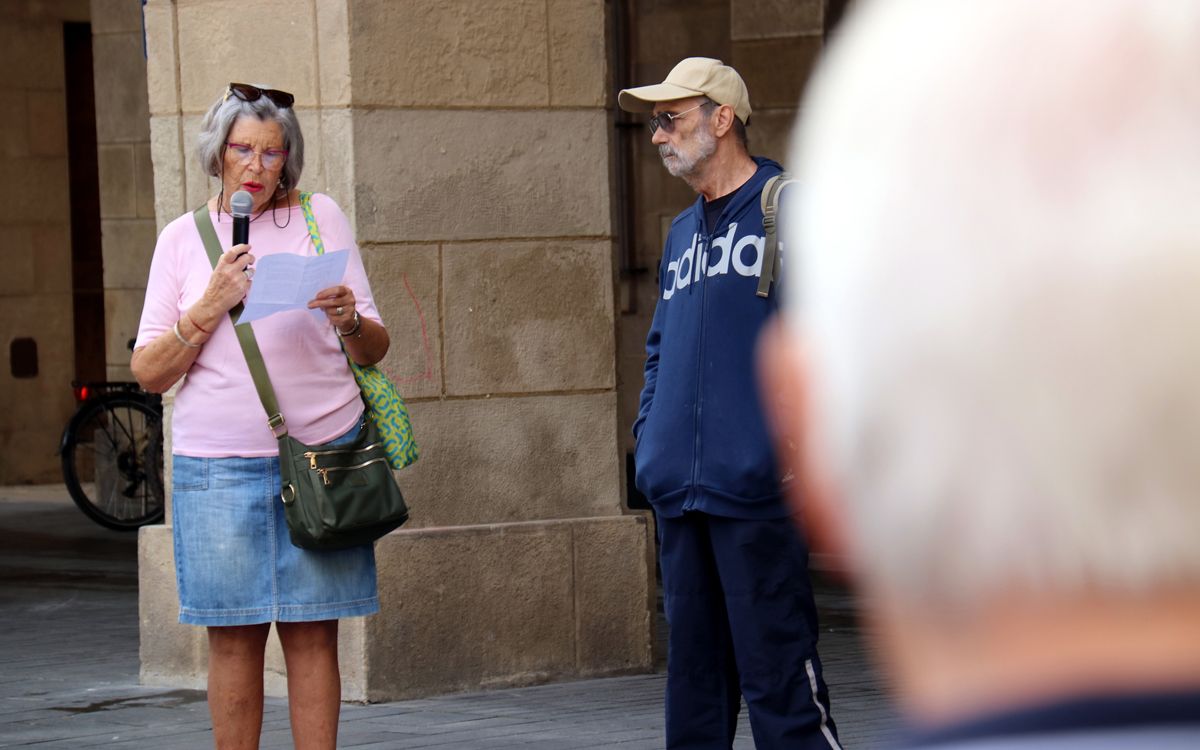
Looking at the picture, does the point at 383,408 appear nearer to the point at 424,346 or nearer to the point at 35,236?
the point at 424,346

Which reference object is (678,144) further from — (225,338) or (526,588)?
(526,588)

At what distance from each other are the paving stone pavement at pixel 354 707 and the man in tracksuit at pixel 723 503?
1429 millimetres

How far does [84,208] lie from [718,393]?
13.8 meters

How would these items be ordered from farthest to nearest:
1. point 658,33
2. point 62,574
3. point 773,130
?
point 658,33 < point 773,130 < point 62,574

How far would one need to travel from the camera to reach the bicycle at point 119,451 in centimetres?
1383

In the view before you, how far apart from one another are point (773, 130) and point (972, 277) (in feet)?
41.5

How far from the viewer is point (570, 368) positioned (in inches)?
298

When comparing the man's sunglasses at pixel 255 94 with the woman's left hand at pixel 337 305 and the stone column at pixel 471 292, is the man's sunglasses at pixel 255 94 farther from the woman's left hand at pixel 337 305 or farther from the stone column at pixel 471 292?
the stone column at pixel 471 292

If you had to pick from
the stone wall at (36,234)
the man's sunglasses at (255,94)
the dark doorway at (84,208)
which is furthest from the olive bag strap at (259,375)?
the dark doorway at (84,208)

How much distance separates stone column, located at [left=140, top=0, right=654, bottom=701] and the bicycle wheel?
6.42m

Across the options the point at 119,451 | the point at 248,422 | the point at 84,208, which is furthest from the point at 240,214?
the point at 84,208

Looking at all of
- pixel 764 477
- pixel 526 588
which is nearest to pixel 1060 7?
pixel 764 477

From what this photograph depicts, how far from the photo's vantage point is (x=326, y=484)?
4.73 meters

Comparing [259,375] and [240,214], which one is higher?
[240,214]
